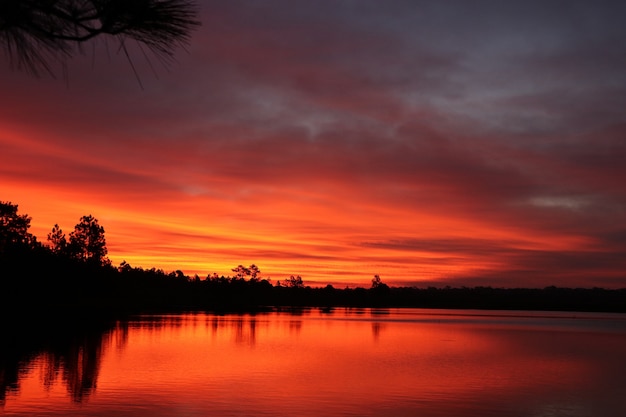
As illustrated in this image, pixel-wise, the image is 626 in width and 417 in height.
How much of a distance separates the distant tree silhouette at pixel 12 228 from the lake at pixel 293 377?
25.8 meters

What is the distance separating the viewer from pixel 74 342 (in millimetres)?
37812

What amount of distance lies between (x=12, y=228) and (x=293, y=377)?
2135 inches

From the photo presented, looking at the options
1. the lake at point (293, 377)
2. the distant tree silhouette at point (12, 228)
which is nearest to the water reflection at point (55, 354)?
the lake at point (293, 377)

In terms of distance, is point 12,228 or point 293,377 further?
point 12,228

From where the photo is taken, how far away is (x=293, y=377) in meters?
27.3

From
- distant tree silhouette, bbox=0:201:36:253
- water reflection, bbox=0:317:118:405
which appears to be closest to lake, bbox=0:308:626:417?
water reflection, bbox=0:317:118:405

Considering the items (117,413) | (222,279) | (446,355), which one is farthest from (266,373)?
(222,279)

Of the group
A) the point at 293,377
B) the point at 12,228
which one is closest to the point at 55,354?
the point at 293,377

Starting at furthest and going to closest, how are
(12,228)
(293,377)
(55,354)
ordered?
(12,228) < (55,354) < (293,377)

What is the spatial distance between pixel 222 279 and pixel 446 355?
14608cm

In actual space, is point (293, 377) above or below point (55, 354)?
below

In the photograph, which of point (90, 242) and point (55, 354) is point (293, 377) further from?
point (90, 242)

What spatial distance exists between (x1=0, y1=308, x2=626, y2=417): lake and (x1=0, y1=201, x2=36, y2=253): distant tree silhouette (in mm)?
25794

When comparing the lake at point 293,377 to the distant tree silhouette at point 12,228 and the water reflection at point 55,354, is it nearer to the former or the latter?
the water reflection at point 55,354
